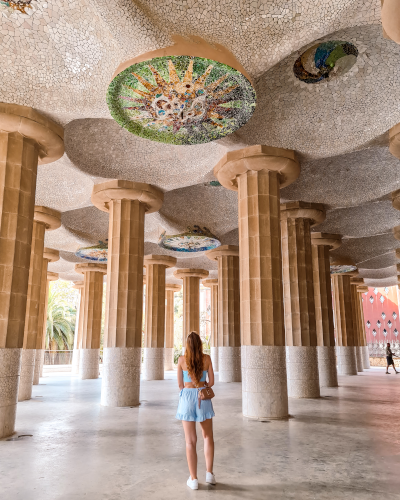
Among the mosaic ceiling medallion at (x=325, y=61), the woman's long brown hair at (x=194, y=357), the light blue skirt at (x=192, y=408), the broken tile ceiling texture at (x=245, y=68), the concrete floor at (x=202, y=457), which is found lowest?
the concrete floor at (x=202, y=457)

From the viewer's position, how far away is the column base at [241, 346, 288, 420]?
8.80 meters

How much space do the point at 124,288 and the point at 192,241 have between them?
612 cm

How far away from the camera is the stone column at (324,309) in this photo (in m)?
15.5

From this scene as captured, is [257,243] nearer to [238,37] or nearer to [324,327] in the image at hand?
[238,37]

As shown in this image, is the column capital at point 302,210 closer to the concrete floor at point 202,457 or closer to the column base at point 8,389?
the concrete floor at point 202,457

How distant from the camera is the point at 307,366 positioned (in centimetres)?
1265

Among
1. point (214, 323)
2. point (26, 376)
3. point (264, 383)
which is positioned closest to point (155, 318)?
point (214, 323)

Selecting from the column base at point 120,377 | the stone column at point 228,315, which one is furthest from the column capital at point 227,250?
the column base at point 120,377

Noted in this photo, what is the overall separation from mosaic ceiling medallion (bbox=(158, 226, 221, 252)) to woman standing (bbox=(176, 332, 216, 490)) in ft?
39.1

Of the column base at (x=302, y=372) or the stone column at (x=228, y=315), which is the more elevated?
the stone column at (x=228, y=315)

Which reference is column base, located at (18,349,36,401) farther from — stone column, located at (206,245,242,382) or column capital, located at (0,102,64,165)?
stone column, located at (206,245,242,382)

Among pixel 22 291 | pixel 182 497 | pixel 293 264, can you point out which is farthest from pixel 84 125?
pixel 182 497

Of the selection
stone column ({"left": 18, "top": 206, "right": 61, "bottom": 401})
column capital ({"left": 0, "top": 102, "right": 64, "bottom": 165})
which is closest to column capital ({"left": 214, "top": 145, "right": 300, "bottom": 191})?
column capital ({"left": 0, "top": 102, "right": 64, "bottom": 165})

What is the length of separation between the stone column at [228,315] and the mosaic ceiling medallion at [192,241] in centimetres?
133
